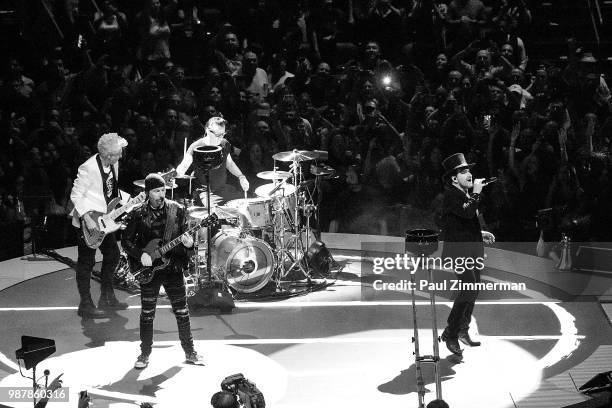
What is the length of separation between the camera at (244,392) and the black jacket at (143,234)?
1.43 m

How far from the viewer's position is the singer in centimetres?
656

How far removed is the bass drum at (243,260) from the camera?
8.66 m

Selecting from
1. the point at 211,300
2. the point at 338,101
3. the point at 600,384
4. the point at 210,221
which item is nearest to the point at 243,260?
the point at 211,300

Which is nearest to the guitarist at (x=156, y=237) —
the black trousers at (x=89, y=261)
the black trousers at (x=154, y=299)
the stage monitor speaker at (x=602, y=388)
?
the black trousers at (x=154, y=299)

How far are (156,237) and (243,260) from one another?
7.86 feet

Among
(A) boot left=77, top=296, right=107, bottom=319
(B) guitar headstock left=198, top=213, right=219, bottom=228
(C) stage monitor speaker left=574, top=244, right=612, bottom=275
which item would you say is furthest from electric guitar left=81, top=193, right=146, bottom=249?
(C) stage monitor speaker left=574, top=244, right=612, bottom=275

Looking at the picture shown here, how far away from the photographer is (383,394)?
5.97 meters

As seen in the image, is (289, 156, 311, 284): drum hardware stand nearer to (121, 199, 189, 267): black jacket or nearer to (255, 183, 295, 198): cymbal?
(255, 183, 295, 198): cymbal

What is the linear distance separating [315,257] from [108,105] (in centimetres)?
454

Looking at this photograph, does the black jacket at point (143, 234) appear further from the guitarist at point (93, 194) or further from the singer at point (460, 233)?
the singer at point (460, 233)

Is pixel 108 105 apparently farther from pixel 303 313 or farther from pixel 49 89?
pixel 303 313

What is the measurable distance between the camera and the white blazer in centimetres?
309

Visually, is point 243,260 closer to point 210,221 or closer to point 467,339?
point 210,221

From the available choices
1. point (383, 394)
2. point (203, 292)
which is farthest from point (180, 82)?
point (383, 394)
